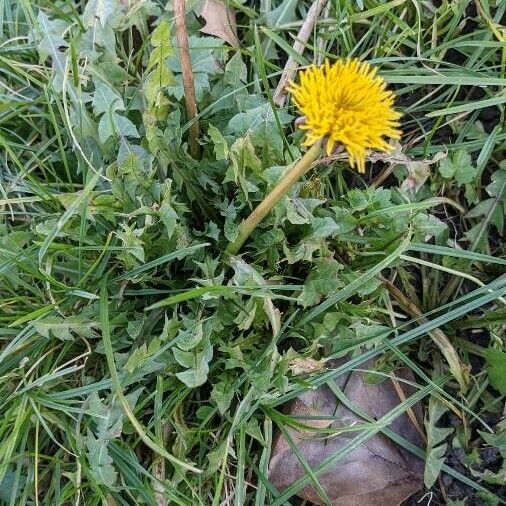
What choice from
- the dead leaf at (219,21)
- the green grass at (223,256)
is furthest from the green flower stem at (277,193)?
the dead leaf at (219,21)

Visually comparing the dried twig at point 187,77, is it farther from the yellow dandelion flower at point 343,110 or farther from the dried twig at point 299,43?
the yellow dandelion flower at point 343,110

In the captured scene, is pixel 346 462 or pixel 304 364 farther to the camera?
pixel 346 462

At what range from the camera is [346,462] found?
1770 millimetres

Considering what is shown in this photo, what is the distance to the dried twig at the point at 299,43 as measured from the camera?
6.06ft

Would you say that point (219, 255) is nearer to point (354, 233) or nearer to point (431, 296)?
point (354, 233)

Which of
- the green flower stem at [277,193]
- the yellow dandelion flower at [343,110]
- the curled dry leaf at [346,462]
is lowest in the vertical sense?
the curled dry leaf at [346,462]

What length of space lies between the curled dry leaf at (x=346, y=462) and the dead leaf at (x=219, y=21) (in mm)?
1064

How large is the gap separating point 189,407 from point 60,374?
1.22 feet

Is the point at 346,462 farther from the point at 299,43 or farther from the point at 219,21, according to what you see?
the point at 219,21

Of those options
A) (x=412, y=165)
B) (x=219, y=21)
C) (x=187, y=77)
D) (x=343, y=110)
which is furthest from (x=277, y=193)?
(x=219, y=21)

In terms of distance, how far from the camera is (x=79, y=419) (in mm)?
1710

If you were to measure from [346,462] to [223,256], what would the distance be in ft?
2.17

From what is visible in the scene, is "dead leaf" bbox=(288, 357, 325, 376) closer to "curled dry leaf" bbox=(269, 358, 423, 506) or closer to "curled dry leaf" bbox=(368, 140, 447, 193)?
"curled dry leaf" bbox=(269, 358, 423, 506)

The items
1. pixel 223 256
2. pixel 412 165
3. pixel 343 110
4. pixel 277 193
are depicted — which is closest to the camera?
pixel 343 110
